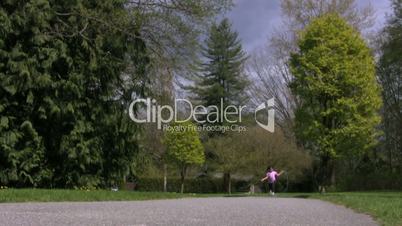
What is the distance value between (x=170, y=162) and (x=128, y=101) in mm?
23814

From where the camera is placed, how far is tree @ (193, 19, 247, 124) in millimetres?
55688

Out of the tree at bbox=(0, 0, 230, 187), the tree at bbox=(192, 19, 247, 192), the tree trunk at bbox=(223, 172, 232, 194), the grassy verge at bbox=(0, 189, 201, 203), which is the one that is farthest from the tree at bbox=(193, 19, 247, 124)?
the grassy verge at bbox=(0, 189, 201, 203)

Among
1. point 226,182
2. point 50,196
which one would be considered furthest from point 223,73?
point 50,196

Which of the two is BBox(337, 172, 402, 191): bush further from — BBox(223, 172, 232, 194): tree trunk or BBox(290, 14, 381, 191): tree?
BBox(290, 14, 381, 191): tree

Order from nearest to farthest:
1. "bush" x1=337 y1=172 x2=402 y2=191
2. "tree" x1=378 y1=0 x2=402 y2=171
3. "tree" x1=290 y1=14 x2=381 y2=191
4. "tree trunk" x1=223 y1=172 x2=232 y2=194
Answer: "tree" x1=290 y1=14 x2=381 y2=191
"bush" x1=337 y1=172 x2=402 y2=191
"tree" x1=378 y1=0 x2=402 y2=171
"tree trunk" x1=223 y1=172 x2=232 y2=194

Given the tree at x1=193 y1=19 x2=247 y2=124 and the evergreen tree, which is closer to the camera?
the evergreen tree

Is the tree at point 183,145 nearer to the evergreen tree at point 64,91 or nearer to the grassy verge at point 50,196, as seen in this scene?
the evergreen tree at point 64,91

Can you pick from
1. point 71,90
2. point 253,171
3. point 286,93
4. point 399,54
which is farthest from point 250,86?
point 71,90

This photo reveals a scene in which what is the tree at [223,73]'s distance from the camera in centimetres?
5569

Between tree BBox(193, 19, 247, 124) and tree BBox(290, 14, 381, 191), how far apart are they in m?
23.3

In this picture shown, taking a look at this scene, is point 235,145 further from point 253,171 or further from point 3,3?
point 3,3

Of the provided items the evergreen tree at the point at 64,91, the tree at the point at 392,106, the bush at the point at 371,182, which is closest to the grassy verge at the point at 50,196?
the evergreen tree at the point at 64,91

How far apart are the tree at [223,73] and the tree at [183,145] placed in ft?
34.6

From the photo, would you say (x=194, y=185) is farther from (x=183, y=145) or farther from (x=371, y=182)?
(x=371, y=182)
